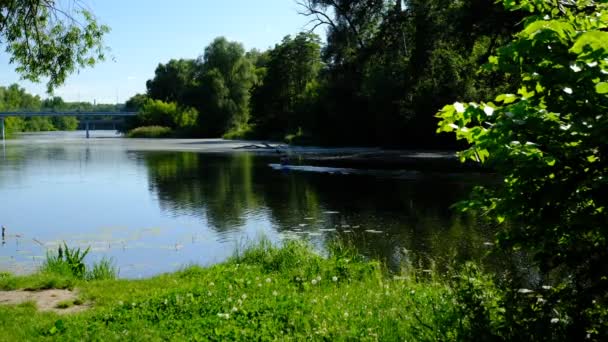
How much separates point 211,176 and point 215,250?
1896 cm

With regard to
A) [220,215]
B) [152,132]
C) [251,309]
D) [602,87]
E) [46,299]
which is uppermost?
[602,87]

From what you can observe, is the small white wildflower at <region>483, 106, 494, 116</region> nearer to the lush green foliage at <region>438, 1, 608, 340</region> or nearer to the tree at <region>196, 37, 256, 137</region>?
the lush green foliage at <region>438, 1, 608, 340</region>

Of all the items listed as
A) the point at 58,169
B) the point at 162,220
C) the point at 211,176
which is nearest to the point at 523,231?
the point at 162,220

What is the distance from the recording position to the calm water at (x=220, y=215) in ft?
46.4

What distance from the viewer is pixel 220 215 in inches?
780

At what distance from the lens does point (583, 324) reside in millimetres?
3869

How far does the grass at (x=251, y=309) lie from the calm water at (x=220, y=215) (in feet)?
6.79

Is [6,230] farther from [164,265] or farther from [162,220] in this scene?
[164,265]

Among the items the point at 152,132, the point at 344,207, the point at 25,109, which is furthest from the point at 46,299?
the point at 25,109

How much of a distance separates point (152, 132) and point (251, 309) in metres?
106

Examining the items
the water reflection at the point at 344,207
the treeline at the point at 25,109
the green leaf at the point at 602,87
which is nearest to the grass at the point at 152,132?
the treeline at the point at 25,109

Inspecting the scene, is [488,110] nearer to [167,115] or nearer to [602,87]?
[602,87]

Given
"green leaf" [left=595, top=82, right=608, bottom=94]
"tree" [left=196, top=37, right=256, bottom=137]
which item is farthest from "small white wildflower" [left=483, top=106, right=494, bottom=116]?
"tree" [left=196, top=37, right=256, bottom=137]

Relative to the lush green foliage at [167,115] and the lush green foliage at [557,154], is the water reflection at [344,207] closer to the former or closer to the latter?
the lush green foliage at [557,154]
